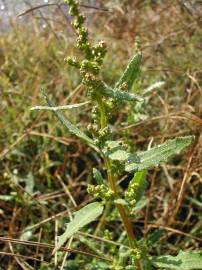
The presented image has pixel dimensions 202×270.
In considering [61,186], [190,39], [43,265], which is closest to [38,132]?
[61,186]

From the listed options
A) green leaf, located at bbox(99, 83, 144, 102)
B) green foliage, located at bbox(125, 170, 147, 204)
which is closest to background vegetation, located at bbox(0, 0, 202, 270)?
green foliage, located at bbox(125, 170, 147, 204)

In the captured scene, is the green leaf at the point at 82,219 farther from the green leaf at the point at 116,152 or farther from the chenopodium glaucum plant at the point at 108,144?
the green leaf at the point at 116,152

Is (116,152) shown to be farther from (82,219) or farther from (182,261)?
(182,261)

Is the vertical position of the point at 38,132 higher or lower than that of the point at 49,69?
lower

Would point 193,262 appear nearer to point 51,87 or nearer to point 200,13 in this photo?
point 51,87

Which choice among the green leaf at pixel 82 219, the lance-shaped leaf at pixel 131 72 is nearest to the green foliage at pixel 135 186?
the green leaf at pixel 82 219

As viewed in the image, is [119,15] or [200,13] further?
[119,15]
